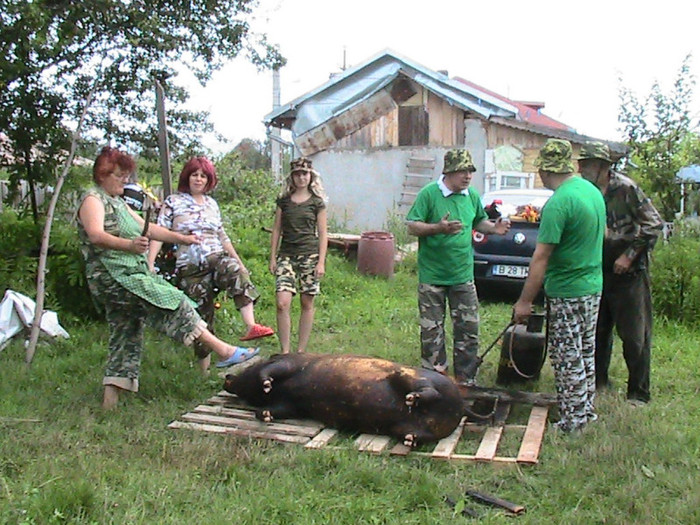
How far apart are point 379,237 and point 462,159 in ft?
19.4

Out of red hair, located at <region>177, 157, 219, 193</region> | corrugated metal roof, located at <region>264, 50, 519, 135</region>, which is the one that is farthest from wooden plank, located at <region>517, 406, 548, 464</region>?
corrugated metal roof, located at <region>264, 50, 519, 135</region>

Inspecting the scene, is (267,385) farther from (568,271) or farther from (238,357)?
(568,271)

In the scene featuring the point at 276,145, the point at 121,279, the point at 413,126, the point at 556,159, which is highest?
the point at 276,145

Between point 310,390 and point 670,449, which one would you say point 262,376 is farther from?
point 670,449

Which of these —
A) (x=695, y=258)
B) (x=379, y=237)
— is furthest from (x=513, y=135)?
(x=695, y=258)

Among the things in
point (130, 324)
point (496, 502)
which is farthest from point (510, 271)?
point (496, 502)

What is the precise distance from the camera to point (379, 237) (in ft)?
37.7

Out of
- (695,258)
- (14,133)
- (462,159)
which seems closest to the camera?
(462,159)

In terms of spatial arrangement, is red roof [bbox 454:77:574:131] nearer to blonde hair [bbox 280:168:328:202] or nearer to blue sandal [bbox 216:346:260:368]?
blonde hair [bbox 280:168:328:202]

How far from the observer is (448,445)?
4559 mm

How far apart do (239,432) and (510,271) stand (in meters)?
5.38

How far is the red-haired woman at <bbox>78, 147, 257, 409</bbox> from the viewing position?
194 inches

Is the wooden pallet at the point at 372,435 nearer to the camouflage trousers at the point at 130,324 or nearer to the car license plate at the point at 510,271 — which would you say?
the camouflage trousers at the point at 130,324

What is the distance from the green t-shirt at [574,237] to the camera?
4539mm
